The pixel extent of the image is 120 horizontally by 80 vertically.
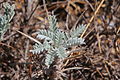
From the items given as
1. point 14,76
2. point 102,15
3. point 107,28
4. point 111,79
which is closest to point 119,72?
point 111,79

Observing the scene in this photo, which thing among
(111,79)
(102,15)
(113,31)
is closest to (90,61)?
(111,79)

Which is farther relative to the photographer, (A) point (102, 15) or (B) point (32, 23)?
(A) point (102, 15)

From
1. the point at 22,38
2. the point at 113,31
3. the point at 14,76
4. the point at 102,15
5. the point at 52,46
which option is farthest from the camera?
the point at 102,15

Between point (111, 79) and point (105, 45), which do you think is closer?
point (111, 79)

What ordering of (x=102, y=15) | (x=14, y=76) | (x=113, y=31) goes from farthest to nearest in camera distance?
1. (x=102, y=15)
2. (x=113, y=31)
3. (x=14, y=76)

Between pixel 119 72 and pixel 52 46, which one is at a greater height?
pixel 52 46

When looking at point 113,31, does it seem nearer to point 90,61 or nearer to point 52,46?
point 90,61

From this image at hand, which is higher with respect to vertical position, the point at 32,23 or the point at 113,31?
the point at 32,23

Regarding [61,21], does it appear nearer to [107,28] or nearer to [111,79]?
Answer: [107,28]

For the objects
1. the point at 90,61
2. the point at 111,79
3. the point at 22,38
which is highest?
the point at 22,38

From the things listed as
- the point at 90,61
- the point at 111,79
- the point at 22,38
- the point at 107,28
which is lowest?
the point at 111,79
